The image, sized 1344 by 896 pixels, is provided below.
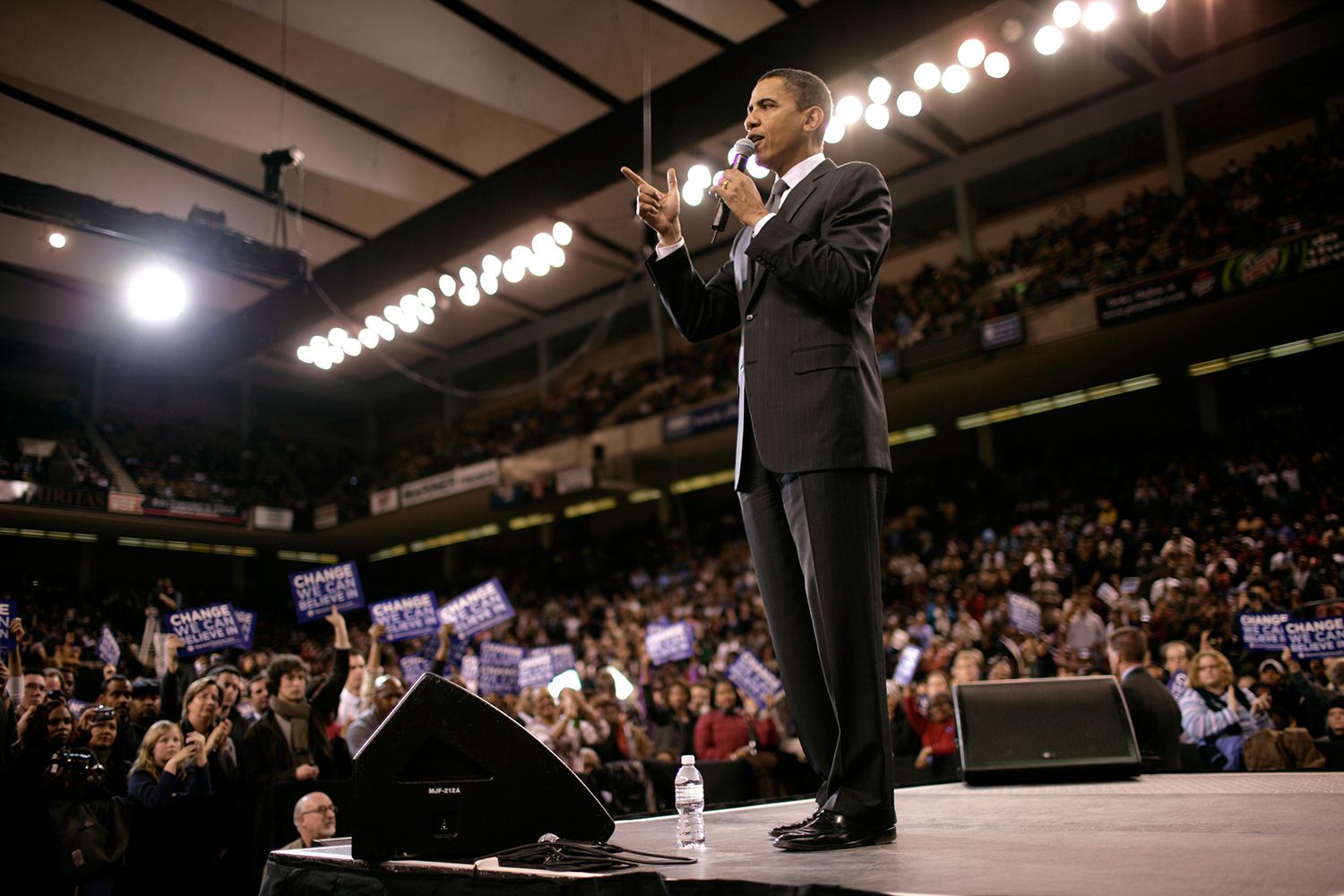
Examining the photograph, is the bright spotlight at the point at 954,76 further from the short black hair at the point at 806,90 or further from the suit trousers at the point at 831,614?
the suit trousers at the point at 831,614

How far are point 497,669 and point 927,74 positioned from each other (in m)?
6.27

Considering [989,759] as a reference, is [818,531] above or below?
above

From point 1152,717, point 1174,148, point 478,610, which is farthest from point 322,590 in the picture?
point 1174,148

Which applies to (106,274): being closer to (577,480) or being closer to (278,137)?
(278,137)

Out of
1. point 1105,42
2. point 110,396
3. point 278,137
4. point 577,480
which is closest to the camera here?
point 278,137

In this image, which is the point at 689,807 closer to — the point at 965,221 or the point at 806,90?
the point at 806,90

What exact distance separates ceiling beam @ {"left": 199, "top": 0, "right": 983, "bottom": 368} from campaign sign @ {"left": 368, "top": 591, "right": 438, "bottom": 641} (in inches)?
168

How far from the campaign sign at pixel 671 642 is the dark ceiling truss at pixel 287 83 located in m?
6.76

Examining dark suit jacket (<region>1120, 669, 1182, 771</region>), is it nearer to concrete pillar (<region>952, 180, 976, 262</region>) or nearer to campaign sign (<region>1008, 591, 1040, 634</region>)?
campaign sign (<region>1008, 591, 1040, 634</region>)

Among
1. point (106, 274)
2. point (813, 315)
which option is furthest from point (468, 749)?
point (106, 274)

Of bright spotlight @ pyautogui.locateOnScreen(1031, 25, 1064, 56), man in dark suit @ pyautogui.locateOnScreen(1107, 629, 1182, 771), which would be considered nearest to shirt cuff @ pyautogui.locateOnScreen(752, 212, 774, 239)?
man in dark suit @ pyautogui.locateOnScreen(1107, 629, 1182, 771)

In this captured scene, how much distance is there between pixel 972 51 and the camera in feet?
27.5

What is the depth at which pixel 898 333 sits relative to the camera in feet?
45.5

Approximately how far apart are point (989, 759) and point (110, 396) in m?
19.8
